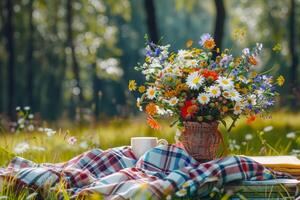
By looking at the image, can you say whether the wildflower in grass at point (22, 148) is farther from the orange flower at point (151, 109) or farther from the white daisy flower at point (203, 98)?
the white daisy flower at point (203, 98)

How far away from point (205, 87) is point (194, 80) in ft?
0.26

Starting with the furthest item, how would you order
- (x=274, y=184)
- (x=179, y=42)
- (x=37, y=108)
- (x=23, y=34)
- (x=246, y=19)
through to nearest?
(x=179, y=42) → (x=37, y=108) → (x=246, y=19) → (x=23, y=34) → (x=274, y=184)

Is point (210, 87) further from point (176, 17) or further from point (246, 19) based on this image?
point (176, 17)

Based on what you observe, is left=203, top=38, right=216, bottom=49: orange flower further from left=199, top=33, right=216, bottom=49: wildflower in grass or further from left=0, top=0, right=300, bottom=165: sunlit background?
left=0, top=0, right=300, bottom=165: sunlit background

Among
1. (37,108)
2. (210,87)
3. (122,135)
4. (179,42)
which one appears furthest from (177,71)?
(179,42)

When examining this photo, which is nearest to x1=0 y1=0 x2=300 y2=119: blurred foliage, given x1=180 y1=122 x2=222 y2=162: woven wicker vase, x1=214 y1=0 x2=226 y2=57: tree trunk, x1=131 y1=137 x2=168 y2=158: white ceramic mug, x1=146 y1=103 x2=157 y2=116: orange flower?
x1=214 y1=0 x2=226 y2=57: tree trunk

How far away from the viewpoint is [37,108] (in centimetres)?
3331

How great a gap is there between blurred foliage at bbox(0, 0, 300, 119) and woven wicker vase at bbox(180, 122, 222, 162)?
16.1 feet

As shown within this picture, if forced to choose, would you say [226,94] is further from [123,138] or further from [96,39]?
[96,39]

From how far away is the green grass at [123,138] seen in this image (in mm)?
6223

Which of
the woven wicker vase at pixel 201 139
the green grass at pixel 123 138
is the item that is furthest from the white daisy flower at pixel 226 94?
the green grass at pixel 123 138

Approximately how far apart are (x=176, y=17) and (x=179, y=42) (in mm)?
2440

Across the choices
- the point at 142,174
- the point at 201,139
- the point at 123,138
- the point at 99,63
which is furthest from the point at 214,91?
the point at 99,63

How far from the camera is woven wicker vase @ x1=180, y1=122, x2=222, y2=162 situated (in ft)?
13.4
